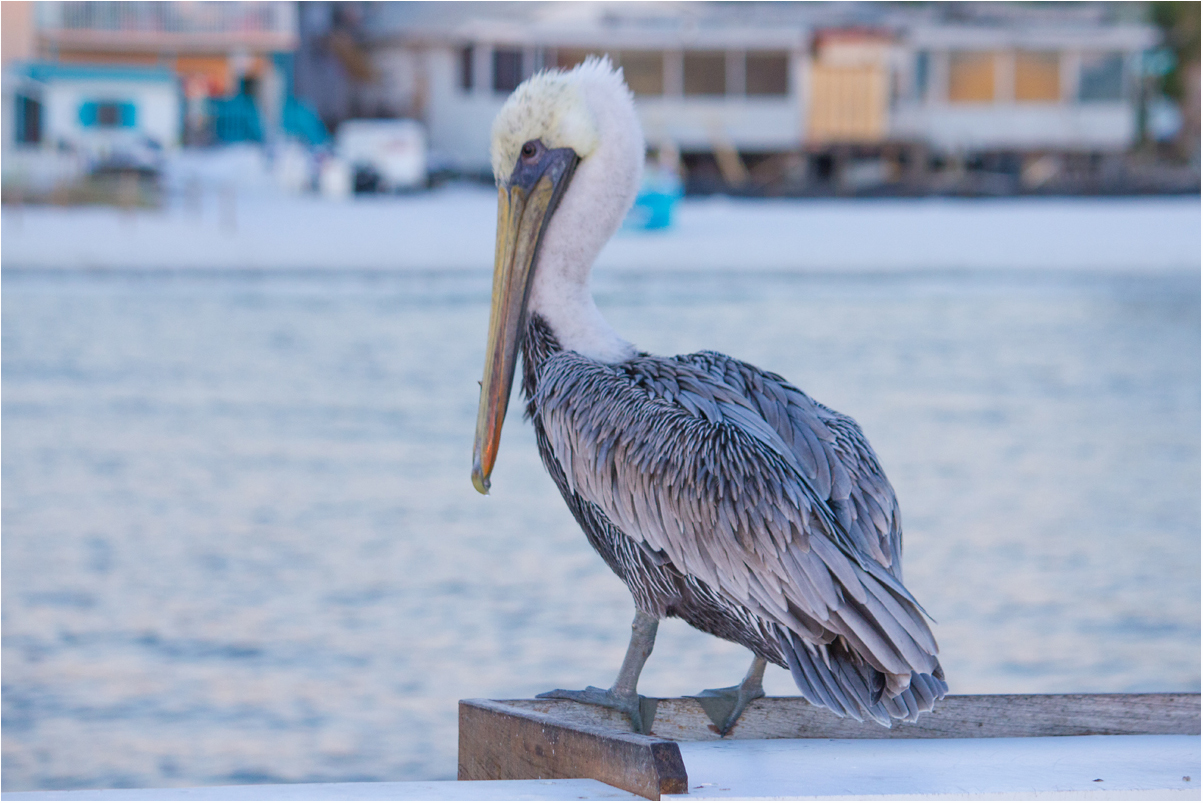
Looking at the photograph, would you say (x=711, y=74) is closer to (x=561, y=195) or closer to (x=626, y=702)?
(x=561, y=195)

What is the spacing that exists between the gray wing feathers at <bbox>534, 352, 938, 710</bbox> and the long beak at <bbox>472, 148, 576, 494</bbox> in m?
0.09

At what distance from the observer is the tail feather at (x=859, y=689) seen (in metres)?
2.14

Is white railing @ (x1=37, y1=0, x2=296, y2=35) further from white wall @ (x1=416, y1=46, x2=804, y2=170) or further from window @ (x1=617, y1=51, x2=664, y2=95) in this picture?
window @ (x1=617, y1=51, x2=664, y2=95)

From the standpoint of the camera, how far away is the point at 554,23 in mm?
27062

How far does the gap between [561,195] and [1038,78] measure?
26481 mm

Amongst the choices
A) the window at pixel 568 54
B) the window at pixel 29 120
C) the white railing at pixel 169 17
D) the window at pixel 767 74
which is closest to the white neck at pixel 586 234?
the window at pixel 29 120

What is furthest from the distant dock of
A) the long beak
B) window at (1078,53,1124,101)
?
window at (1078,53,1124,101)

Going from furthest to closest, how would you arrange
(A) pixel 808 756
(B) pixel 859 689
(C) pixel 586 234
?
(C) pixel 586 234
(A) pixel 808 756
(B) pixel 859 689

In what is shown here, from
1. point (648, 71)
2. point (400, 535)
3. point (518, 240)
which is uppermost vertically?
point (648, 71)

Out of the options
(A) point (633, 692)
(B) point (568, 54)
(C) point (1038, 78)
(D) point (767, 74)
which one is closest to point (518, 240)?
(A) point (633, 692)

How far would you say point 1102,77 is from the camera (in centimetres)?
2738

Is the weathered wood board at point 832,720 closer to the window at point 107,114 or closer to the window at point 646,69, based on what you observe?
the window at point 107,114

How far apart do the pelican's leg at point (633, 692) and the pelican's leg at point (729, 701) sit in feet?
0.28

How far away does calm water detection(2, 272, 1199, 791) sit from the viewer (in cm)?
421
